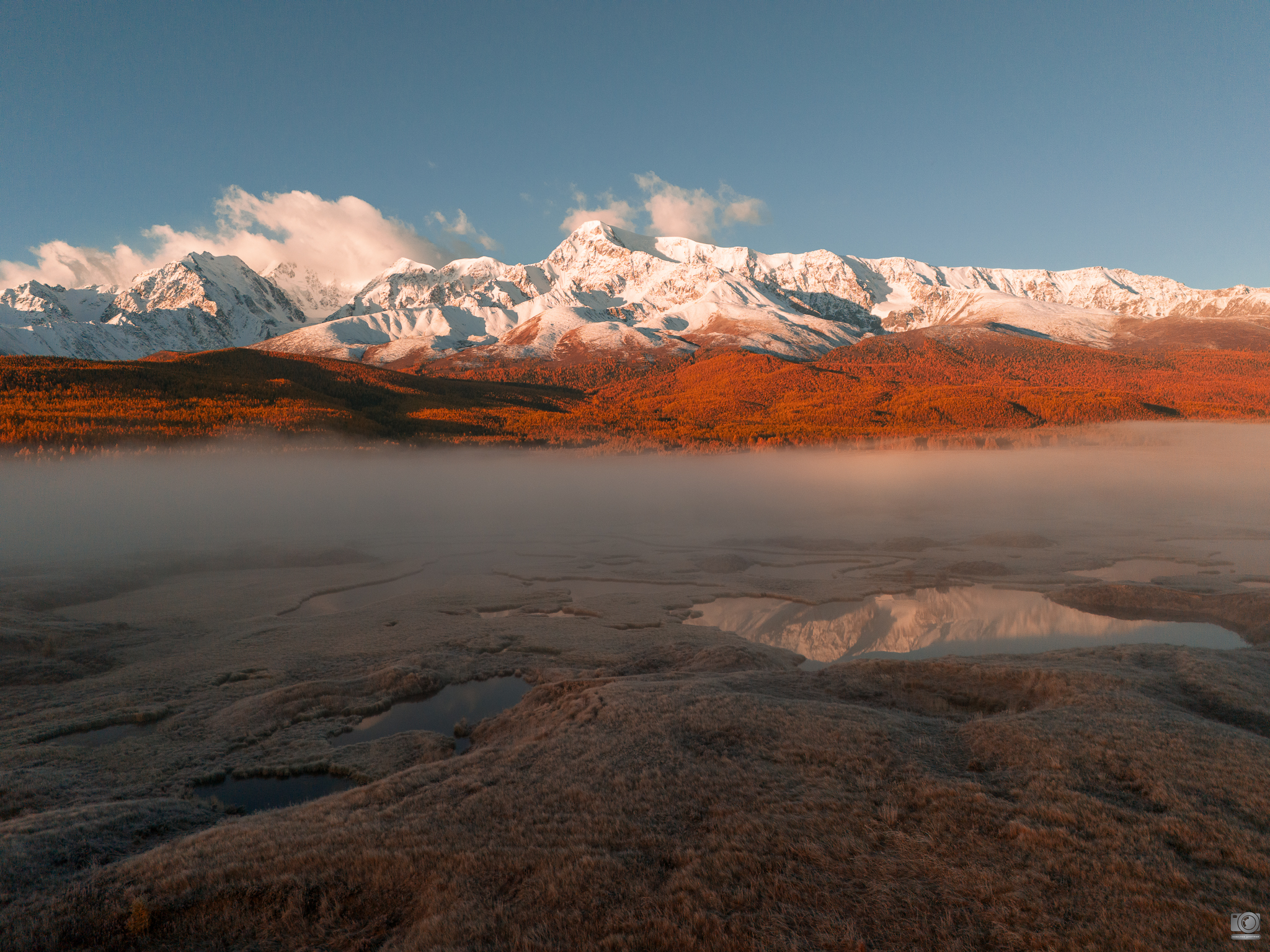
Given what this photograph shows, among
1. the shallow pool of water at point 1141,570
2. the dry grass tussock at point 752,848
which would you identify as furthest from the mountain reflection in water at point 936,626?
the dry grass tussock at point 752,848

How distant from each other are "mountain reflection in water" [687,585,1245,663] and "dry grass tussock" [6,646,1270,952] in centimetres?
1408

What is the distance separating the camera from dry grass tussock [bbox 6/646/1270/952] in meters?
7.95

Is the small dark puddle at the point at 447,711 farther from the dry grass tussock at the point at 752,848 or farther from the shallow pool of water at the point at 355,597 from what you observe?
the shallow pool of water at the point at 355,597

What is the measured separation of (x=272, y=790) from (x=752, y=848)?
1285 cm

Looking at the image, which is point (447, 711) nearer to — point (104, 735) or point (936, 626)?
point (104, 735)

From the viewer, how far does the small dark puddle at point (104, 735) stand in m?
17.8

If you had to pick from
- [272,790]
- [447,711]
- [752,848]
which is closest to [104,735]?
[272,790]

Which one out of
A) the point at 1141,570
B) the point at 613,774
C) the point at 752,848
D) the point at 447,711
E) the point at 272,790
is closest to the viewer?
the point at 752,848

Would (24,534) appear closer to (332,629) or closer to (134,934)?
(332,629)

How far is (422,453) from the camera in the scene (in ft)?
471

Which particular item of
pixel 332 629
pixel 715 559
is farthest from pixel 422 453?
pixel 332 629

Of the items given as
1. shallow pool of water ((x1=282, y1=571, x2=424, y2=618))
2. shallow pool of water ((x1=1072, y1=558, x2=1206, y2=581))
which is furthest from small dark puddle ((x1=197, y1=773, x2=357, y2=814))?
shallow pool of water ((x1=1072, y1=558, x2=1206, y2=581))

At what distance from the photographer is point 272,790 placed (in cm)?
1558

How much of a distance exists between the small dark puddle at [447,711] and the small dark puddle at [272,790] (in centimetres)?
206
